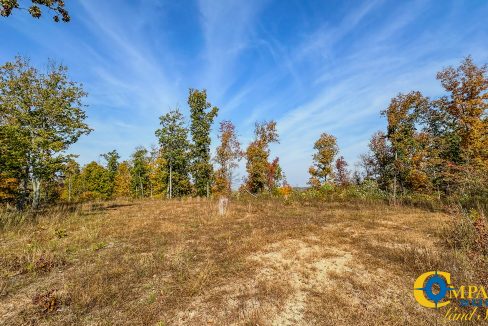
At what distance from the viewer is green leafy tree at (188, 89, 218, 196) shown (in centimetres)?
2956

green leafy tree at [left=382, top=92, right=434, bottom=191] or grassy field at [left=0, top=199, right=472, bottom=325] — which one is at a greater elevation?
green leafy tree at [left=382, top=92, right=434, bottom=191]

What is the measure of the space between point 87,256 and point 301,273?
19.5 feet

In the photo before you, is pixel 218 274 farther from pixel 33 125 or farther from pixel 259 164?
pixel 259 164

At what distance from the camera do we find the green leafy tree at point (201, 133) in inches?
1164

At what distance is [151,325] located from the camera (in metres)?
3.95

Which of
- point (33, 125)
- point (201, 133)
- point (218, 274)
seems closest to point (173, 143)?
point (201, 133)

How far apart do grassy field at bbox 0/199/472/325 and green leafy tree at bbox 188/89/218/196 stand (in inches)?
782

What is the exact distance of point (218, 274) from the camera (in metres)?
5.80

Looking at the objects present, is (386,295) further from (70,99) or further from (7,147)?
(70,99)

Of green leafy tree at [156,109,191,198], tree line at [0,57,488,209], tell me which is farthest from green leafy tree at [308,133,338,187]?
green leafy tree at [156,109,191,198]

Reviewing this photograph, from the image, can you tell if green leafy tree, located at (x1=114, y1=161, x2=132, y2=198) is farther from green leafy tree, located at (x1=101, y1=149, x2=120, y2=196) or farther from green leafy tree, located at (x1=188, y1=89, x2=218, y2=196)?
A: green leafy tree, located at (x1=188, y1=89, x2=218, y2=196)

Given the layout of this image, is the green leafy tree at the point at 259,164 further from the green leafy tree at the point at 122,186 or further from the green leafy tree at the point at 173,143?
the green leafy tree at the point at 122,186

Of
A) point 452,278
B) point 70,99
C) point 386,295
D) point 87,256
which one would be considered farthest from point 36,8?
point 70,99

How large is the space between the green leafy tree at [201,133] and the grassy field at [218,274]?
19.9 metres
